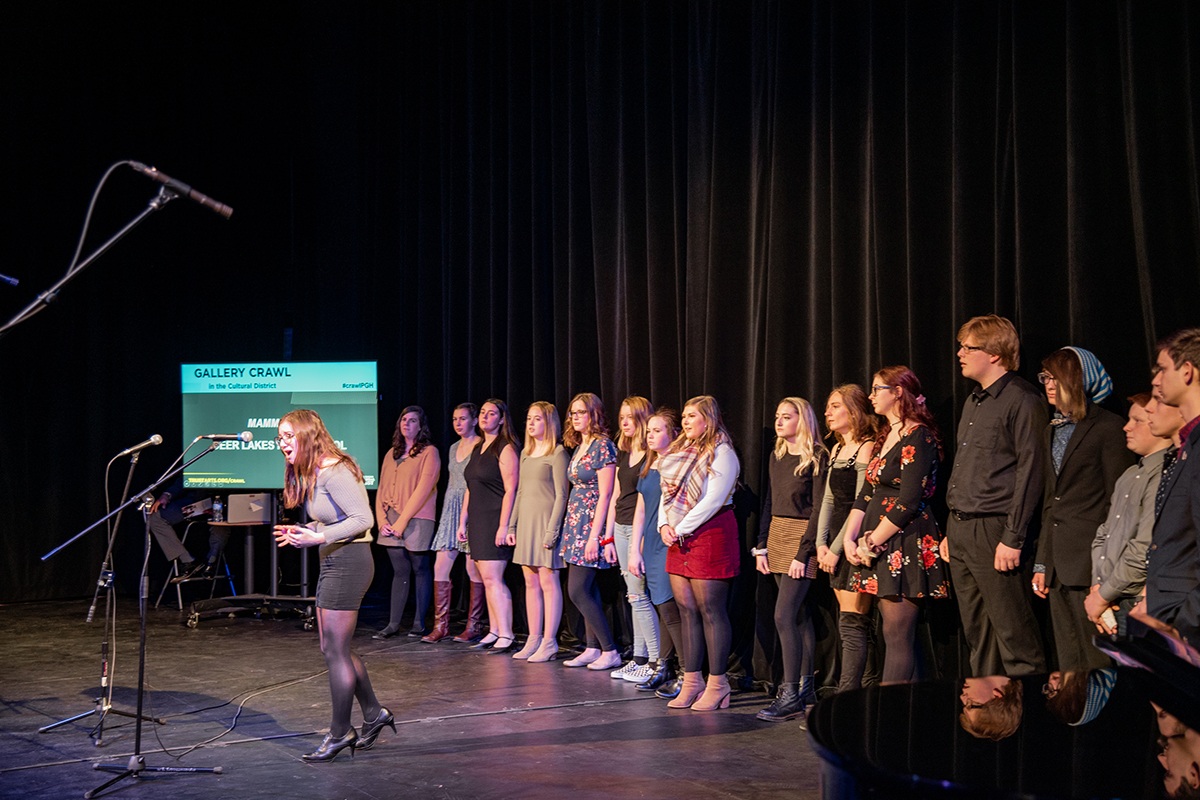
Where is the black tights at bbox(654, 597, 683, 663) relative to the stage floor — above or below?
above

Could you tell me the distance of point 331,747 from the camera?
467 centimetres

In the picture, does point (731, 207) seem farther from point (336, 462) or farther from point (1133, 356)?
point (336, 462)

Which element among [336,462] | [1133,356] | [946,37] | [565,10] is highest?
[565,10]

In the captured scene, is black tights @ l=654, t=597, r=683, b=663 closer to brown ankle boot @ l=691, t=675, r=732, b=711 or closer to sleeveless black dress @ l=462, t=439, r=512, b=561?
brown ankle boot @ l=691, t=675, r=732, b=711

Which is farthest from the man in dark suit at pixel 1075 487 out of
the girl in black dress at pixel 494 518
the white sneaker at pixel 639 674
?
the girl in black dress at pixel 494 518

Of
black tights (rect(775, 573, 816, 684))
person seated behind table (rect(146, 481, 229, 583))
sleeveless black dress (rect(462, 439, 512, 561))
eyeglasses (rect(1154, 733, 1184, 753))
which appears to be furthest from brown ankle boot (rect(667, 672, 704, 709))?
person seated behind table (rect(146, 481, 229, 583))

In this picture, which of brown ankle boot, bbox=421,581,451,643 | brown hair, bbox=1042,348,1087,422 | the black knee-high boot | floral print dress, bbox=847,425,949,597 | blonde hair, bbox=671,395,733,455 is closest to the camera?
brown hair, bbox=1042,348,1087,422

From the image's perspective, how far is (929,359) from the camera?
5.54 m

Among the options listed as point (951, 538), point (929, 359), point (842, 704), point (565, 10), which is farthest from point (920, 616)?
point (565, 10)

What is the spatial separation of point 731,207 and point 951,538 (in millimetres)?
2602

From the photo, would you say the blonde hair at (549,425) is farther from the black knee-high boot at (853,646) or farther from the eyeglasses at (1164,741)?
the eyeglasses at (1164,741)

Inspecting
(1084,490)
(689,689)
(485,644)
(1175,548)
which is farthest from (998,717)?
(485,644)

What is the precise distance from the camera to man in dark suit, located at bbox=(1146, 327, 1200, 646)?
3.27 metres

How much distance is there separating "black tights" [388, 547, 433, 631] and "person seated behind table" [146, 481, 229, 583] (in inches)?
74.7
